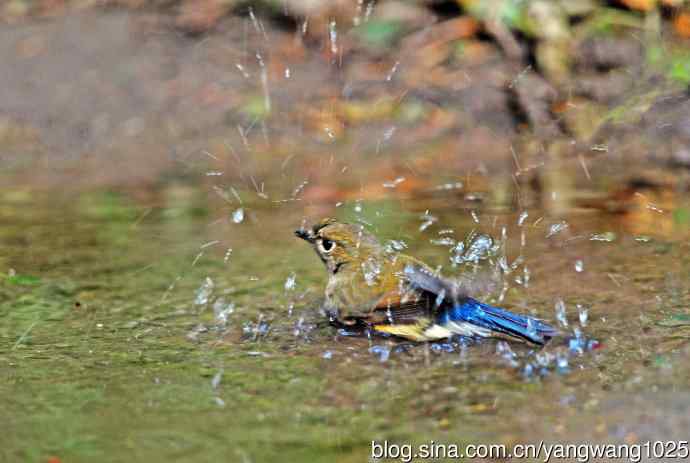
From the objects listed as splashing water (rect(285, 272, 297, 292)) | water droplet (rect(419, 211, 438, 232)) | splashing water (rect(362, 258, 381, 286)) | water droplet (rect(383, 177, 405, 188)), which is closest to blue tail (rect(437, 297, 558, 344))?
splashing water (rect(362, 258, 381, 286))

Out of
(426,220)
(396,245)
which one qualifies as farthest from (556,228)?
(396,245)

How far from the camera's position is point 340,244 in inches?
211

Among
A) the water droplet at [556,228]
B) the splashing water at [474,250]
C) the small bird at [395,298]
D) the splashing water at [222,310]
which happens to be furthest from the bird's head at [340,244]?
the water droplet at [556,228]

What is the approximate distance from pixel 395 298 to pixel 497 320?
20.4 inches

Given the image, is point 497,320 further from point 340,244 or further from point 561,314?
point 340,244

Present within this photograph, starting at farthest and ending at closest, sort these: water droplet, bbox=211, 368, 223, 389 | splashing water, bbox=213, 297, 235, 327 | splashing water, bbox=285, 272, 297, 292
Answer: splashing water, bbox=285, 272, 297, 292 < splashing water, bbox=213, 297, 235, 327 < water droplet, bbox=211, 368, 223, 389

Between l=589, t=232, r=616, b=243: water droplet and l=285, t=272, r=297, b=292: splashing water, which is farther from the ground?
l=285, t=272, r=297, b=292: splashing water

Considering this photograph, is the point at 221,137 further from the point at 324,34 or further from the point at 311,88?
the point at 324,34

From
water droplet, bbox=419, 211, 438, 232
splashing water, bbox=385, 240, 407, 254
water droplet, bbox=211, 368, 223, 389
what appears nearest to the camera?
water droplet, bbox=211, 368, 223, 389

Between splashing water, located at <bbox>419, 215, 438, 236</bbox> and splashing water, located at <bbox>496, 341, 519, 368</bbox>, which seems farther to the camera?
splashing water, located at <bbox>419, 215, 438, 236</bbox>

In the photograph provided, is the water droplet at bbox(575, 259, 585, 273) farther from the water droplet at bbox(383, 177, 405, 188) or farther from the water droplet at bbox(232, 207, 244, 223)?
the water droplet at bbox(232, 207, 244, 223)

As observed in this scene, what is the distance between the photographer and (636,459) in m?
3.48

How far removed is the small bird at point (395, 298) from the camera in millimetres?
4645

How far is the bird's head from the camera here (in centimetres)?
533
